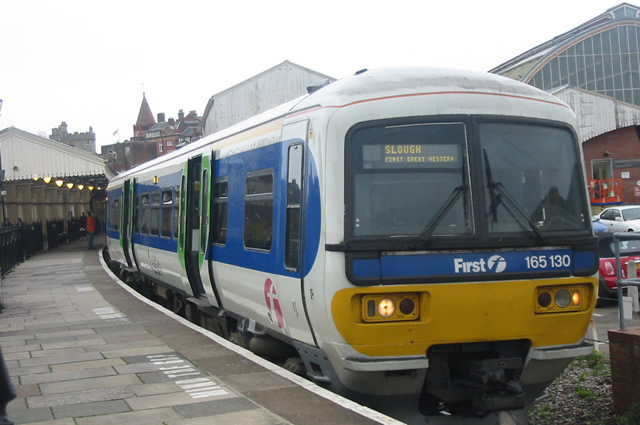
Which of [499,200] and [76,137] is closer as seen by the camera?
[499,200]

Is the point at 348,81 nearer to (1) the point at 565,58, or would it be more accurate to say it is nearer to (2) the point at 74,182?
(2) the point at 74,182

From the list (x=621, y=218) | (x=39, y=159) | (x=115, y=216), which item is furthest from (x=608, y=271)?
(x=39, y=159)

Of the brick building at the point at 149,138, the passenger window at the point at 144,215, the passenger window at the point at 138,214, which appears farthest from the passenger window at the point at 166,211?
the brick building at the point at 149,138

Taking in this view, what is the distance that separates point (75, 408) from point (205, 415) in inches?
49.0

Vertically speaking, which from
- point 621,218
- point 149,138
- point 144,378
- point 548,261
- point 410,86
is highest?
point 149,138

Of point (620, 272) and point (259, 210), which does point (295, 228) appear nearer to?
point (259, 210)

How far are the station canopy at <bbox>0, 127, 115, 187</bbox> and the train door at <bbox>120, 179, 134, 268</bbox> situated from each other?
1420cm

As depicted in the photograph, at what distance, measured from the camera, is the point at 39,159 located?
3331cm

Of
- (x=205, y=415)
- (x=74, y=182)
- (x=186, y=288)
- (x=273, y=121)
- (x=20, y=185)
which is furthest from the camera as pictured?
(x=74, y=182)

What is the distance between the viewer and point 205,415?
19.8ft

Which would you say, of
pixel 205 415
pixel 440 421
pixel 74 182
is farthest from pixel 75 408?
pixel 74 182

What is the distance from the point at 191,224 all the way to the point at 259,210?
12.6ft

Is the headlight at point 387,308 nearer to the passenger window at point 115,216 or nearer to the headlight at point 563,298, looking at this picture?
the headlight at point 563,298

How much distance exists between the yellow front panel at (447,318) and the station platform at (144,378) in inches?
22.7
